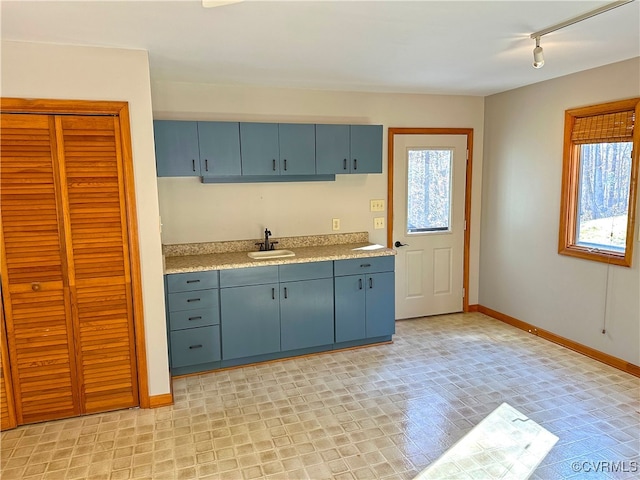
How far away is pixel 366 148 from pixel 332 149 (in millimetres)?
344

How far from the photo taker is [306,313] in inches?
152

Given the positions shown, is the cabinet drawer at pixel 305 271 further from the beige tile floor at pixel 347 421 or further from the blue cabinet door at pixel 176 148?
the blue cabinet door at pixel 176 148

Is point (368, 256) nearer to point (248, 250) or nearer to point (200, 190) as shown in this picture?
point (248, 250)

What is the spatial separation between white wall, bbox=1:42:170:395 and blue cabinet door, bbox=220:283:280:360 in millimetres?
613

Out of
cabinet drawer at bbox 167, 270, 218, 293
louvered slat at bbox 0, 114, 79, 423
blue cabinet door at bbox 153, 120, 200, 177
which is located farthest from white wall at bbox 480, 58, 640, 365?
louvered slat at bbox 0, 114, 79, 423

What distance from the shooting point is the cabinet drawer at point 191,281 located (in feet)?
11.3

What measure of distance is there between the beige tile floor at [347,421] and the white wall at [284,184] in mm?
1270

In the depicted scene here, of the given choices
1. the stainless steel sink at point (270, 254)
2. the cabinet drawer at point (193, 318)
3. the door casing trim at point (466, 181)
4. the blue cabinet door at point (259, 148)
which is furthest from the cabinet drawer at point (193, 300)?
the door casing trim at point (466, 181)

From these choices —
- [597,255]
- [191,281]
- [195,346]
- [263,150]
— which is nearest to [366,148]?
[263,150]

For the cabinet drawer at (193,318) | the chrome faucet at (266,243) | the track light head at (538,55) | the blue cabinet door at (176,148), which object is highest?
the track light head at (538,55)

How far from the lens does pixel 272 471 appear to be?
7.99 feet

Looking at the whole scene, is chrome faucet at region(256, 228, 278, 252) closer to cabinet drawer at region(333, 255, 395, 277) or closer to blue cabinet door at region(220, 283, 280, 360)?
blue cabinet door at region(220, 283, 280, 360)

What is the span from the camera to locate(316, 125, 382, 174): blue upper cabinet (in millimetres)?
4035

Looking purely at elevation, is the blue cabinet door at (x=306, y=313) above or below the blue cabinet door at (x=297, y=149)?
below
